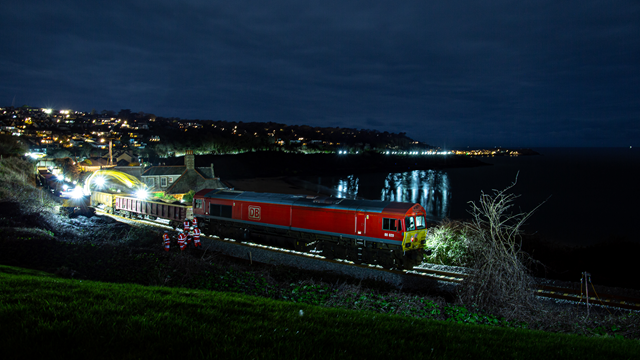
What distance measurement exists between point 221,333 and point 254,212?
15645 millimetres

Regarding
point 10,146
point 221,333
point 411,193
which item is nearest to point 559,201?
point 411,193

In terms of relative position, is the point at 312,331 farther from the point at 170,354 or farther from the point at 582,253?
the point at 582,253

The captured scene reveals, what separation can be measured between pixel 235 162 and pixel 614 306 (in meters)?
115

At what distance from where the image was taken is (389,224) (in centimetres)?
1591

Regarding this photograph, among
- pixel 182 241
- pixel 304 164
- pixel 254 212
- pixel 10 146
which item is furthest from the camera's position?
pixel 304 164

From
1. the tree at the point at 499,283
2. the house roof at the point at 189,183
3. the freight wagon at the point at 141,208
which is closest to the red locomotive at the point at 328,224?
the freight wagon at the point at 141,208

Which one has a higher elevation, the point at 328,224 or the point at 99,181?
the point at 99,181

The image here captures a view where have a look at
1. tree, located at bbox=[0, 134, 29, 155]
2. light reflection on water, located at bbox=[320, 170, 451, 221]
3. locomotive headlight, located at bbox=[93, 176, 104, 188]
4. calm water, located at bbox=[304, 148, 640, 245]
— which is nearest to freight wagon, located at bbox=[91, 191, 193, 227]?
locomotive headlight, located at bbox=[93, 176, 104, 188]

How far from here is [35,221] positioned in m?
20.6

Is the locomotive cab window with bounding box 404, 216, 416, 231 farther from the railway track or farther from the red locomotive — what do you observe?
the railway track

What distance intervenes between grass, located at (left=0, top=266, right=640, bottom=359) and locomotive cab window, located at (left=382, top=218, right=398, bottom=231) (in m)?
8.77

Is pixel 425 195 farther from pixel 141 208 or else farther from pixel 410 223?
pixel 410 223

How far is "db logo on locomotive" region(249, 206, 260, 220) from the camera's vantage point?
20.4 metres

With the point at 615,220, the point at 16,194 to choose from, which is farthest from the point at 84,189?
the point at 615,220
